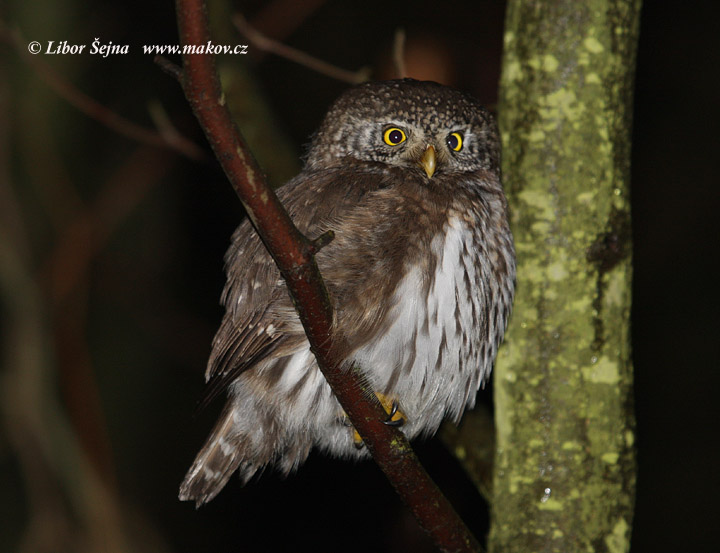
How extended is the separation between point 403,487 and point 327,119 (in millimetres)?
1639

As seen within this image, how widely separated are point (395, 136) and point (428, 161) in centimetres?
22

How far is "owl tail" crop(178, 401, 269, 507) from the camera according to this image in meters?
3.12

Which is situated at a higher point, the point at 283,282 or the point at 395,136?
the point at 395,136

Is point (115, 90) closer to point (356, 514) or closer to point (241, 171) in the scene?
point (356, 514)

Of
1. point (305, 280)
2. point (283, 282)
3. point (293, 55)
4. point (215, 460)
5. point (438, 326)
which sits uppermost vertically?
point (293, 55)

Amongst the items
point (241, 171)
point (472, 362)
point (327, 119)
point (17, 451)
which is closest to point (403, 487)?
point (472, 362)

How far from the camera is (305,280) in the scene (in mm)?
1870

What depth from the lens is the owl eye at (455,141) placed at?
3170 mm

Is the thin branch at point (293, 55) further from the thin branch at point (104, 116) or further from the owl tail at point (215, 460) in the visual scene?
the owl tail at point (215, 460)

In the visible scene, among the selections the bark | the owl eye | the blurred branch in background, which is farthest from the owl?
the blurred branch in background

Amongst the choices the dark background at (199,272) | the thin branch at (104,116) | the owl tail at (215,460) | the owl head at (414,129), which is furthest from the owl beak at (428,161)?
the dark background at (199,272)

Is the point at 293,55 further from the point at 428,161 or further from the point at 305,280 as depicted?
the point at 305,280

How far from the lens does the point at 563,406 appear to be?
256cm

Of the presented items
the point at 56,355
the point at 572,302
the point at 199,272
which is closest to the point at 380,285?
the point at 572,302
